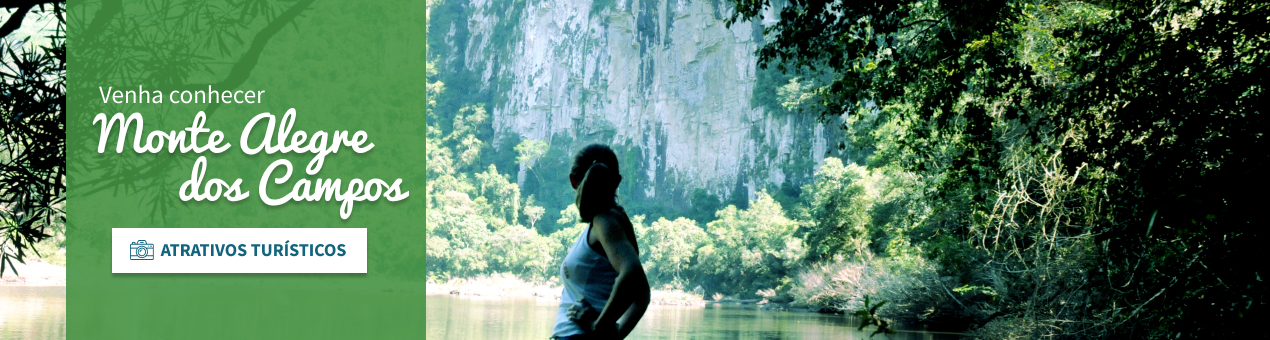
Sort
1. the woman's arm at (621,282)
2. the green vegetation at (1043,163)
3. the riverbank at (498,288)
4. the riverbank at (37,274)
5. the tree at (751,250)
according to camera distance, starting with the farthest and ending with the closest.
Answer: the riverbank at (498,288), the tree at (751,250), the riverbank at (37,274), the green vegetation at (1043,163), the woman's arm at (621,282)

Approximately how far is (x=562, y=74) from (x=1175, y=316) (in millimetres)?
72284

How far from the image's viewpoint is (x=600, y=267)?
2.27 meters

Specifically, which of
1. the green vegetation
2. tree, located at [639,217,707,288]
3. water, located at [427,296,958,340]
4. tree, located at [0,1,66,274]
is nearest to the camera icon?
water, located at [427,296,958,340]

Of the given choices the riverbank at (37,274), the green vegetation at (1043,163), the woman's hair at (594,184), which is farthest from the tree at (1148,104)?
the riverbank at (37,274)

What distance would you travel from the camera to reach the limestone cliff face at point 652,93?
205ft

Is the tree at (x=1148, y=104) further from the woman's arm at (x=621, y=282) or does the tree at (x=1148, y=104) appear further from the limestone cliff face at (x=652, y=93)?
the limestone cliff face at (x=652, y=93)

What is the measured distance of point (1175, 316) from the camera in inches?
184

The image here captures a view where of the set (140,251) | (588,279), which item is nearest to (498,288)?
(140,251)

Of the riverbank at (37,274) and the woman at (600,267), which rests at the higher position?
the woman at (600,267)

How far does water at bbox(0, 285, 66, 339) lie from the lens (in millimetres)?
14828

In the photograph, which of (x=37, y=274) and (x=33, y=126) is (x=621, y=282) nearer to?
(x=33, y=126)

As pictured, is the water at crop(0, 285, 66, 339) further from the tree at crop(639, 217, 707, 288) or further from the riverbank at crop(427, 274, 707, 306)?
the tree at crop(639, 217, 707, 288)

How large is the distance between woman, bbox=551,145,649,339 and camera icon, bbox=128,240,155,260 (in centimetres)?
1358

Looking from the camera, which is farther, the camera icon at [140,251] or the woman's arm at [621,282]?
the camera icon at [140,251]
